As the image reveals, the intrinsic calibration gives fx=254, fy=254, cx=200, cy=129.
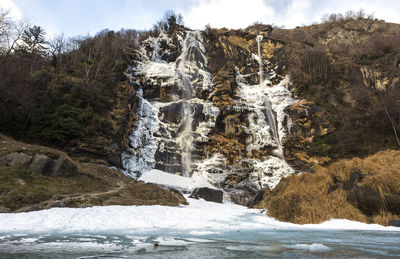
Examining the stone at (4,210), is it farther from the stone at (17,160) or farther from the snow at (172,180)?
the snow at (172,180)

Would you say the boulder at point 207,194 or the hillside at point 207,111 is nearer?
the hillside at point 207,111

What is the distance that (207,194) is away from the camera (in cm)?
2028

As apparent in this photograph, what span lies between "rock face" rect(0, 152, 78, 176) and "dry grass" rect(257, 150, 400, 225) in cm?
979

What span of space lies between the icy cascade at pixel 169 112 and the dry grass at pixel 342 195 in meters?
18.0

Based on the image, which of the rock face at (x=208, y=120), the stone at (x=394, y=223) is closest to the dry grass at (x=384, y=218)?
the stone at (x=394, y=223)

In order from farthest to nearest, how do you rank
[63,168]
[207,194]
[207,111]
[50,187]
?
[207,111] < [207,194] < [63,168] < [50,187]

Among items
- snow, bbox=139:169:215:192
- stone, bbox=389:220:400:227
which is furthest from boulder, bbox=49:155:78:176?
stone, bbox=389:220:400:227

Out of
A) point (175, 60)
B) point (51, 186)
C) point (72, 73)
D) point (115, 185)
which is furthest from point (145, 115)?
point (51, 186)

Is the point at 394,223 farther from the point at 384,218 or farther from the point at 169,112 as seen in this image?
the point at 169,112

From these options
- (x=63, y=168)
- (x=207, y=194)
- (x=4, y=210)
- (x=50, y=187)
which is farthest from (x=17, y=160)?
(x=207, y=194)

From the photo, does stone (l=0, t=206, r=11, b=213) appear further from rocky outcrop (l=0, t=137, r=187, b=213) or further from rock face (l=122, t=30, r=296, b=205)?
rock face (l=122, t=30, r=296, b=205)

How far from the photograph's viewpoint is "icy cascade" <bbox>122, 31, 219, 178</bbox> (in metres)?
26.4

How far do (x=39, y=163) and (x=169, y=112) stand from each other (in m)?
19.7

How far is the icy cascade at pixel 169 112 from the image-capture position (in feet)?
86.6
